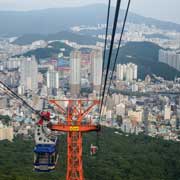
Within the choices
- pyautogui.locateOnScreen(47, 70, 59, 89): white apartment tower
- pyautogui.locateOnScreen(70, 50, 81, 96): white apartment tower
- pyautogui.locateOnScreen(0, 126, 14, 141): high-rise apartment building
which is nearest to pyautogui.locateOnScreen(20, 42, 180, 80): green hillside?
pyautogui.locateOnScreen(70, 50, 81, 96): white apartment tower

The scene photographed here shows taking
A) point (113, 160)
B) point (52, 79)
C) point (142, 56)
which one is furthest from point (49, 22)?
point (113, 160)

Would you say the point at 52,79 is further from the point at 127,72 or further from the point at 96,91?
the point at 127,72

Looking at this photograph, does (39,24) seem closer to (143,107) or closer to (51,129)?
(143,107)

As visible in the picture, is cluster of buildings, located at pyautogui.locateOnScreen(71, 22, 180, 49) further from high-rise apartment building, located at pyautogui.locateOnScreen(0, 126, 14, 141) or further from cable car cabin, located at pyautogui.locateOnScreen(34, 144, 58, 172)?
cable car cabin, located at pyautogui.locateOnScreen(34, 144, 58, 172)

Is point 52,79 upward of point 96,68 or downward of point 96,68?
downward

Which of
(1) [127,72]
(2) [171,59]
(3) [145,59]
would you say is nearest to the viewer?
(1) [127,72]

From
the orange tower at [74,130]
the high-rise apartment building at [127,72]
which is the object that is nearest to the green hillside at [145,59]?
the high-rise apartment building at [127,72]
